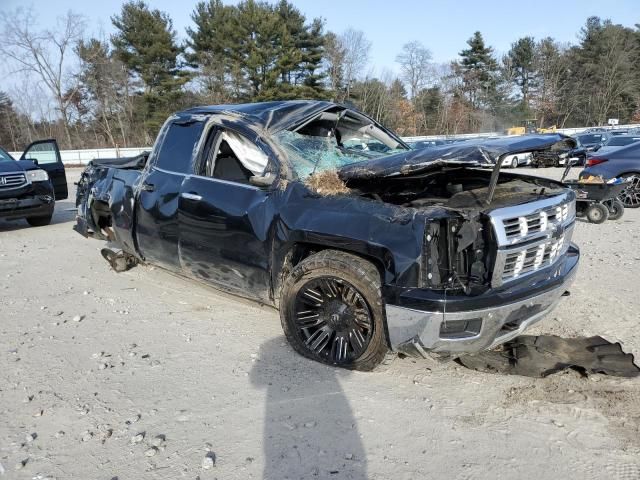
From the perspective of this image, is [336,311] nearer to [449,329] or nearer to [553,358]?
[449,329]

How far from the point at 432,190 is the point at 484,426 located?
1798 mm

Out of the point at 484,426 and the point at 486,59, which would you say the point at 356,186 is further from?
the point at 486,59

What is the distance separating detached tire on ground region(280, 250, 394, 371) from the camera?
125 inches

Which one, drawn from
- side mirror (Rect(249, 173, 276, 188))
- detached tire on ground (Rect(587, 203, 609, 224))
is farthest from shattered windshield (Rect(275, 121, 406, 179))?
detached tire on ground (Rect(587, 203, 609, 224))

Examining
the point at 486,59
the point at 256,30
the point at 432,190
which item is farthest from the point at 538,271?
the point at 486,59

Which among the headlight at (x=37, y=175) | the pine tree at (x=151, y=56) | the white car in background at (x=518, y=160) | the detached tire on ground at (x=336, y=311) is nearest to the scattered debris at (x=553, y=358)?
the detached tire on ground at (x=336, y=311)

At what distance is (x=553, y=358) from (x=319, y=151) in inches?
94.7

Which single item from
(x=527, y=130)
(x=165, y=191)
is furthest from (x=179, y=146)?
(x=527, y=130)

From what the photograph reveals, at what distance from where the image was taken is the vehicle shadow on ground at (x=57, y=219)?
9.75 m

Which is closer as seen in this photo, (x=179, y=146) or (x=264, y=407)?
(x=264, y=407)

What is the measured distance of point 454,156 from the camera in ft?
9.81

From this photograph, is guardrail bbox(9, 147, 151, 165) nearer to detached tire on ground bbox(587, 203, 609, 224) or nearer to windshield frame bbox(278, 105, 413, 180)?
detached tire on ground bbox(587, 203, 609, 224)

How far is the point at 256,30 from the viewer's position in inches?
1752

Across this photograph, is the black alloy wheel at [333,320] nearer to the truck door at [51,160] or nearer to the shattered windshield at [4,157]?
the shattered windshield at [4,157]
